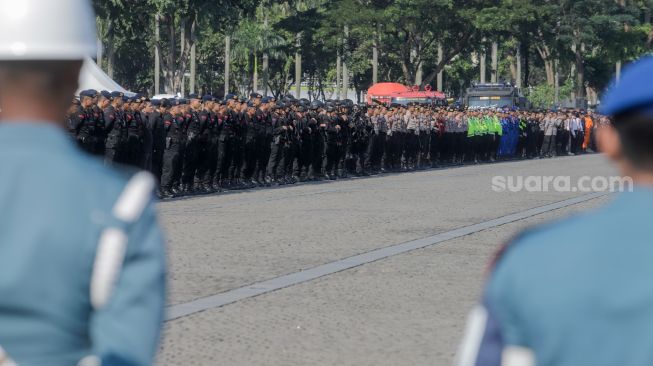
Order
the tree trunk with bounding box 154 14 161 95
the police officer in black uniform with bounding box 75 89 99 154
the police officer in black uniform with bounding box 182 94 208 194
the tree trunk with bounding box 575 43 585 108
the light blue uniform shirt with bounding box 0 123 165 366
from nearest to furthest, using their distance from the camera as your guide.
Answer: the light blue uniform shirt with bounding box 0 123 165 366 < the police officer in black uniform with bounding box 75 89 99 154 < the police officer in black uniform with bounding box 182 94 208 194 < the tree trunk with bounding box 154 14 161 95 < the tree trunk with bounding box 575 43 585 108

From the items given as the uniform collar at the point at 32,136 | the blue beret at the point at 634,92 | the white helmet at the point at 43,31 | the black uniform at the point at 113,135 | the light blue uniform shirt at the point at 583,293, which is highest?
the white helmet at the point at 43,31

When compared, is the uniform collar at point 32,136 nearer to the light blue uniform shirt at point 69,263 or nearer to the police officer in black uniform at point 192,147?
the light blue uniform shirt at point 69,263

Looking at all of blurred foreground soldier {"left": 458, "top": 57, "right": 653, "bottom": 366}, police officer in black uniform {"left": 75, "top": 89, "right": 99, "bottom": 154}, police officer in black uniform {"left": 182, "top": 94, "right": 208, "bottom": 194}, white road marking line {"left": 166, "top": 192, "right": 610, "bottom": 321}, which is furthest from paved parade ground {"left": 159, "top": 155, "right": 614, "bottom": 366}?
blurred foreground soldier {"left": 458, "top": 57, "right": 653, "bottom": 366}

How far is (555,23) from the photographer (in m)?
68.2

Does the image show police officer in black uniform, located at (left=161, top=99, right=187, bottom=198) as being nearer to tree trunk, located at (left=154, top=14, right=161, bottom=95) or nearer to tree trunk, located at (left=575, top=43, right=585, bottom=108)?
tree trunk, located at (left=154, top=14, right=161, bottom=95)

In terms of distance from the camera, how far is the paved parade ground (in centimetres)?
909

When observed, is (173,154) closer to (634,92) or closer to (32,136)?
(32,136)

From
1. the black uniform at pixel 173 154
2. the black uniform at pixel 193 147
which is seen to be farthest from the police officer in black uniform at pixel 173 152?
the black uniform at pixel 193 147

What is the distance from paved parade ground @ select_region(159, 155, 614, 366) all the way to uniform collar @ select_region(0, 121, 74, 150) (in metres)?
5.75

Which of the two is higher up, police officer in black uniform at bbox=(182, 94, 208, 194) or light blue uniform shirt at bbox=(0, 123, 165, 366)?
light blue uniform shirt at bbox=(0, 123, 165, 366)

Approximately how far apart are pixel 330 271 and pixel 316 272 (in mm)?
141

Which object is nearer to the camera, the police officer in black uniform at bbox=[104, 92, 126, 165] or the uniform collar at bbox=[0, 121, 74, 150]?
the uniform collar at bbox=[0, 121, 74, 150]

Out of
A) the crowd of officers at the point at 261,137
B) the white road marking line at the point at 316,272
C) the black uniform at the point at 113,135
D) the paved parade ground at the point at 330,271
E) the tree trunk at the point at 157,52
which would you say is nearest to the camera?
the paved parade ground at the point at 330,271

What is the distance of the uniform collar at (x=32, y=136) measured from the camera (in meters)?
2.68
